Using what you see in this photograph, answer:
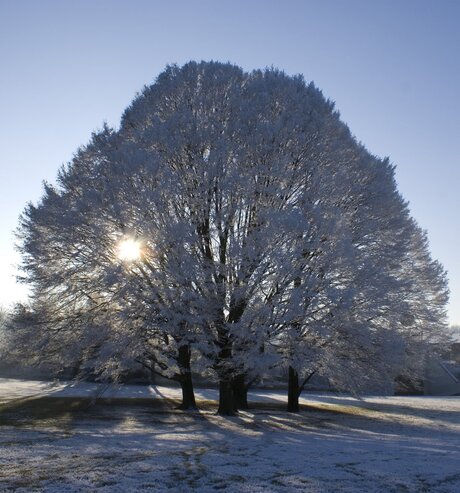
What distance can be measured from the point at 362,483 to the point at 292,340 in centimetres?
932

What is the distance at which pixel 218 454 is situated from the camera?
11891 mm

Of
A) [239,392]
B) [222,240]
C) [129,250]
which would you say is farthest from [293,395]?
[129,250]

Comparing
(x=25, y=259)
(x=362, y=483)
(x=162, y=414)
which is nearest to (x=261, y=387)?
(x=162, y=414)

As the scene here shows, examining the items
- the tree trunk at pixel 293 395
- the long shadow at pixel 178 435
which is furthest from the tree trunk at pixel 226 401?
the tree trunk at pixel 293 395

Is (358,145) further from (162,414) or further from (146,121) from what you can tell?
(162,414)

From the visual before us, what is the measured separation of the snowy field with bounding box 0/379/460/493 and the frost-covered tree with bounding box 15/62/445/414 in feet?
7.18

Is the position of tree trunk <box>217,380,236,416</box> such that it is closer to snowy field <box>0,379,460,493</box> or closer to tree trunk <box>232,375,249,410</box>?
snowy field <box>0,379,460,493</box>

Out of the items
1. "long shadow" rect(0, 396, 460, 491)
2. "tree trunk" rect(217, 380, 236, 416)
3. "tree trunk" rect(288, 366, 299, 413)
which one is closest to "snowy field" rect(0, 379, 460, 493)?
"long shadow" rect(0, 396, 460, 491)

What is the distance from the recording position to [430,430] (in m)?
20.2

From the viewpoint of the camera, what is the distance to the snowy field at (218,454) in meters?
8.87

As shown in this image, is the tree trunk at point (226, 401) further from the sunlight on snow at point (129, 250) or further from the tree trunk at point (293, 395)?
the sunlight on snow at point (129, 250)

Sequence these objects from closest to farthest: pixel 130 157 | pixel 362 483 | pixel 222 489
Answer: pixel 222 489 < pixel 362 483 < pixel 130 157

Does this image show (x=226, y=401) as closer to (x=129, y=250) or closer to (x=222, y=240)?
(x=222, y=240)

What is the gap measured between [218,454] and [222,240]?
35.5 ft
